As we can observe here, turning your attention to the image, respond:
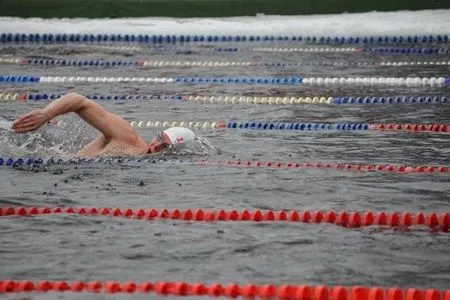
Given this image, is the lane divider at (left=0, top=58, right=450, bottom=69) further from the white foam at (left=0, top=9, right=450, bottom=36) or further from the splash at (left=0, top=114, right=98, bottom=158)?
the splash at (left=0, top=114, right=98, bottom=158)

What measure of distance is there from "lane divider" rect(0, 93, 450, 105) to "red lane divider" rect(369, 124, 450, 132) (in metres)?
1.49

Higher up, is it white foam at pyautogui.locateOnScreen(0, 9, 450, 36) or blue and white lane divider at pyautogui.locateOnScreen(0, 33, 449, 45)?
white foam at pyautogui.locateOnScreen(0, 9, 450, 36)

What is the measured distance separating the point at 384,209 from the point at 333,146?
2.11 m

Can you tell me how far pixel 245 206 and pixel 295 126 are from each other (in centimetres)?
288

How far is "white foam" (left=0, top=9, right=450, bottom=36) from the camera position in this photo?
14.8 metres

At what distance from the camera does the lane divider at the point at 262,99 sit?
32.6 ft

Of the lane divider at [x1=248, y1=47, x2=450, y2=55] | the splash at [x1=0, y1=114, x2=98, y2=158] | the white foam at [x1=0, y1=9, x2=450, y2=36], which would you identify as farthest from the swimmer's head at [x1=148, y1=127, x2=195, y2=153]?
the white foam at [x1=0, y1=9, x2=450, y2=36]

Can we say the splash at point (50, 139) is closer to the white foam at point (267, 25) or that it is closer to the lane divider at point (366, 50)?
the lane divider at point (366, 50)

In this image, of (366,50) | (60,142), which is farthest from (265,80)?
→ (60,142)

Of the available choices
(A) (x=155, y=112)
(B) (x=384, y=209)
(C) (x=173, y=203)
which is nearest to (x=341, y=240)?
(B) (x=384, y=209)

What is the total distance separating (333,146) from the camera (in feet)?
25.0

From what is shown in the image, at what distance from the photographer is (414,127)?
8.33 meters

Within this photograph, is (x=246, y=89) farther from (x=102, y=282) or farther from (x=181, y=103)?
(x=102, y=282)

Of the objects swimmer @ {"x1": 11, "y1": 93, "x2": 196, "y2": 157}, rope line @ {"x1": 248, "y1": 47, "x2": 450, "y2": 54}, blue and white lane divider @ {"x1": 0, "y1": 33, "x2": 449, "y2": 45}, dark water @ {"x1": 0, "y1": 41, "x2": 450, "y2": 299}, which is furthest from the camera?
blue and white lane divider @ {"x1": 0, "y1": 33, "x2": 449, "y2": 45}
